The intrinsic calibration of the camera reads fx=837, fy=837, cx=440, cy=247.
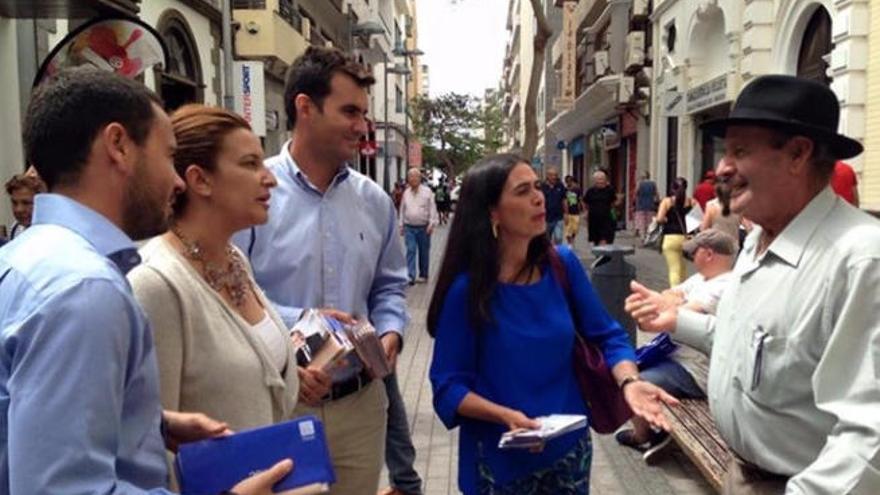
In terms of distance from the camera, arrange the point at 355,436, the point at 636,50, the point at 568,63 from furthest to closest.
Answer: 1. the point at 568,63
2. the point at 636,50
3. the point at 355,436

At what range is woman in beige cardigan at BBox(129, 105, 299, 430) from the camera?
6.58 ft

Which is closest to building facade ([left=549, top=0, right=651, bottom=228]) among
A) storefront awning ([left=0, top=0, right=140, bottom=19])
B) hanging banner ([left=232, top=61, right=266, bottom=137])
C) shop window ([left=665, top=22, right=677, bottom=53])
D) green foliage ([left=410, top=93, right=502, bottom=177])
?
shop window ([left=665, top=22, right=677, bottom=53])

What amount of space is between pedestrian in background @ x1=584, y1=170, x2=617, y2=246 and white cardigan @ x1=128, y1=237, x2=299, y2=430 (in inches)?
592

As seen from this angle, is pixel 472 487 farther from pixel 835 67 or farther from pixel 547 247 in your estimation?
pixel 835 67

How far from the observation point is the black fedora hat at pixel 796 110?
2.15 m

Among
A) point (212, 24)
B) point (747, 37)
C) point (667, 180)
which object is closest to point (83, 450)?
point (747, 37)

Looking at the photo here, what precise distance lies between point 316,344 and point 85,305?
52.0 inches

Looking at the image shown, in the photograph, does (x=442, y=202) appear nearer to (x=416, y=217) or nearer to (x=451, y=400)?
(x=416, y=217)

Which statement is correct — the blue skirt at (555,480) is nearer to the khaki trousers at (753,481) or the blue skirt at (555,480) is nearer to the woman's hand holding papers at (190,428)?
the khaki trousers at (753,481)

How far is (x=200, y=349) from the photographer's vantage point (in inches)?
79.7

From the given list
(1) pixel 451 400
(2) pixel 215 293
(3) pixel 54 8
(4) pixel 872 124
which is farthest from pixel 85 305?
(4) pixel 872 124

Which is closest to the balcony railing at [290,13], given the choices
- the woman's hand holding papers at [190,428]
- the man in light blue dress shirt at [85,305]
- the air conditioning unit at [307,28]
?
the air conditioning unit at [307,28]

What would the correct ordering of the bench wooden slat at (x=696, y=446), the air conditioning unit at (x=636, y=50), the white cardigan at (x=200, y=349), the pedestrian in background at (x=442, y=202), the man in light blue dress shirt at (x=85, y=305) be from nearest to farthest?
the man in light blue dress shirt at (x=85, y=305), the white cardigan at (x=200, y=349), the bench wooden slat at (x=696, y=446), the air conditioning unit at (x=636, y=50), the pedestrian in background at (x=442, y=202)

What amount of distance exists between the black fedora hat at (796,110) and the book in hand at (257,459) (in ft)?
4.54
